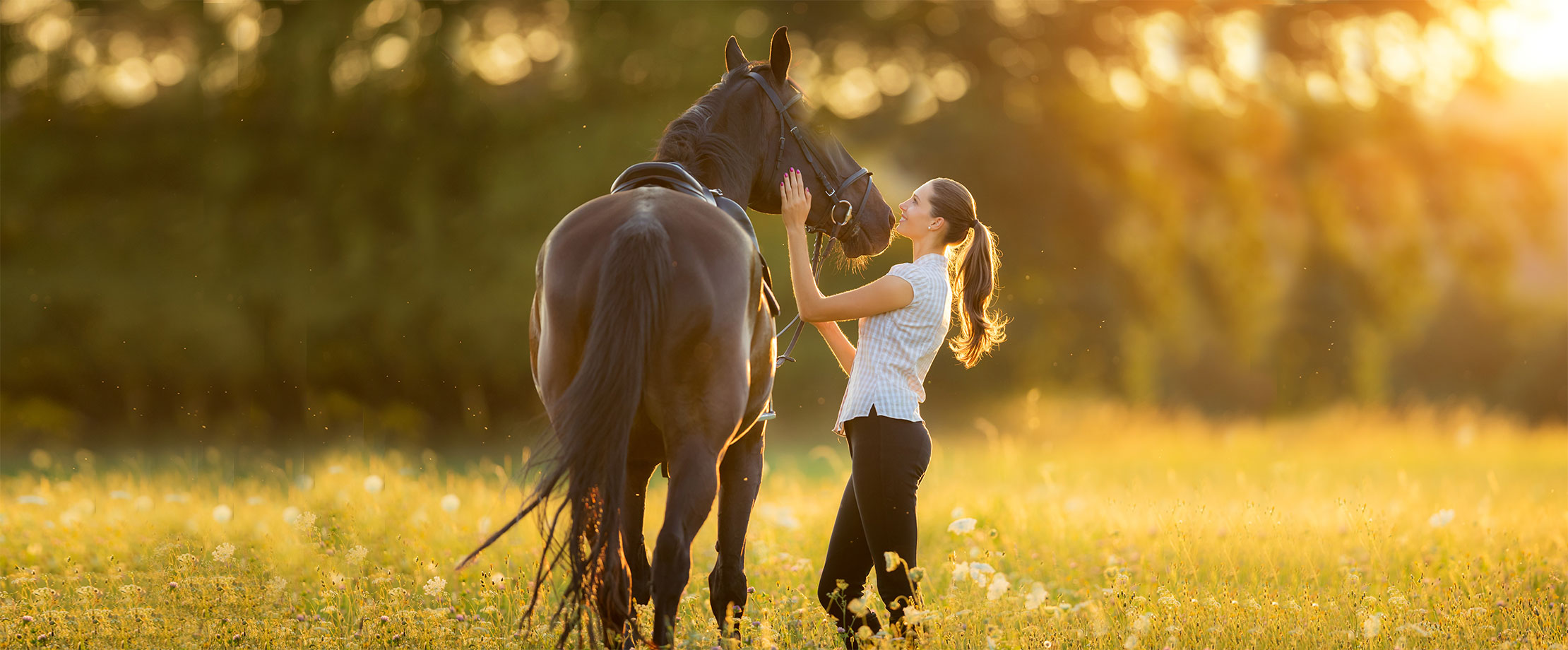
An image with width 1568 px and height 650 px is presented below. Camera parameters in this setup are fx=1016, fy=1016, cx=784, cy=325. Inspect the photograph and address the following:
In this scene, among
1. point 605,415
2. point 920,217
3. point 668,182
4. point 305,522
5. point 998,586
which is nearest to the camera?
point 605,415

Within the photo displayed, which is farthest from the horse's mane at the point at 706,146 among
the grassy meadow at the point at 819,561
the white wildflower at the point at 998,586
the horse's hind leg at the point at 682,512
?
the white wildflower at the point at 998,586

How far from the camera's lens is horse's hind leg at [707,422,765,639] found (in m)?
3.68

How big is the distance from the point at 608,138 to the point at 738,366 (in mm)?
9431

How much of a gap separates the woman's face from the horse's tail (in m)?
1.17

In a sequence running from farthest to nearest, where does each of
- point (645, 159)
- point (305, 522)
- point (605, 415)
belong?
point (645, 159), point (305, 522), point (605, 415)

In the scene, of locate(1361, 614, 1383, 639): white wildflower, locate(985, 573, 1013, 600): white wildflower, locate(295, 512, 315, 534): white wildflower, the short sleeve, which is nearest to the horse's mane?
the short sleeve

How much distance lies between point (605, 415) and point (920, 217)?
60.1 inches

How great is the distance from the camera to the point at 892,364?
12.5ft

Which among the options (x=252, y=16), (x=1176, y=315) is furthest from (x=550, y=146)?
(x=1176, y=315)

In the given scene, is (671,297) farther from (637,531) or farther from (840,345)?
(840,345)

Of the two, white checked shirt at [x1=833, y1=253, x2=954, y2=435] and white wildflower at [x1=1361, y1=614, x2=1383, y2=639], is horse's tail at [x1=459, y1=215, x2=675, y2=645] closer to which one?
white checked shirt at [x1=833, y1=253, x2=954, y2=435]

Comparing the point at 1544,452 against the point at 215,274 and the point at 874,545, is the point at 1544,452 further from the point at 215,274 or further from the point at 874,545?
the point at 215,274

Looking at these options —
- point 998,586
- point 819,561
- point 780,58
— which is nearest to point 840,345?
point 780,58

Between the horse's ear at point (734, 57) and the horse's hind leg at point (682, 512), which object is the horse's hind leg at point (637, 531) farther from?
the horse's ear at point (734, 57)
